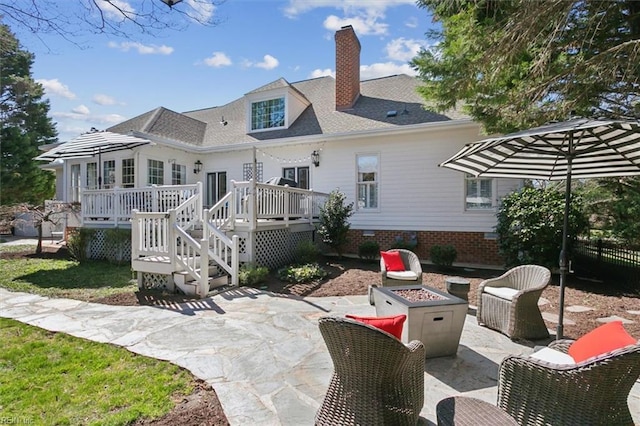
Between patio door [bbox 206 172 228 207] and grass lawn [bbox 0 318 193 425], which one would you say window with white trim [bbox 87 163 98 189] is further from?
grass lawn [bbox 0 318 193 425]

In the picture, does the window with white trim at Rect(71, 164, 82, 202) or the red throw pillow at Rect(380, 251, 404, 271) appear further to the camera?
the window with white trim at Rect(71, 164, 82, 202)

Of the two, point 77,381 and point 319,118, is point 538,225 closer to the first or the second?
point 319,118

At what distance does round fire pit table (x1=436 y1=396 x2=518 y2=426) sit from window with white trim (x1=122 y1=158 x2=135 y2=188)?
12477 millimetres

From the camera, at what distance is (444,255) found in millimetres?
9328

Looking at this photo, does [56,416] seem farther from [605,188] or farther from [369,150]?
[605,188]

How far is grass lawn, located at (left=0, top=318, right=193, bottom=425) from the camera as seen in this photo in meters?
2.69

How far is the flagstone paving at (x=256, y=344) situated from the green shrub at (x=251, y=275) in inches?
26.9

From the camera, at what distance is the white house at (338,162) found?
999 cm

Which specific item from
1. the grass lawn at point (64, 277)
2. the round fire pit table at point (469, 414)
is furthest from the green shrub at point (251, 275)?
the round fire pit table at point (469, 414)

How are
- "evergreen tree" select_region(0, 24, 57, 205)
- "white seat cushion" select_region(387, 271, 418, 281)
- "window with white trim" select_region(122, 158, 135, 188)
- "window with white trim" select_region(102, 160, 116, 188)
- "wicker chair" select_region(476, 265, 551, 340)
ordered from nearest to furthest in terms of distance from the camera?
"wicker chair" select_region(476, 265, 551, 340)
"white seat cushion" select_region(387, 271, 418, 281)
"window with white trim" select_region(122, 158, 135, 188)
"window with white trim" select_region(102, 160, 116, 188)
"evergreen tree" select_region(0, 24, 57, 205)

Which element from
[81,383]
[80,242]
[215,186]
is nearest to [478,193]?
[215,186]

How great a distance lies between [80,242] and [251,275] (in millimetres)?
6371

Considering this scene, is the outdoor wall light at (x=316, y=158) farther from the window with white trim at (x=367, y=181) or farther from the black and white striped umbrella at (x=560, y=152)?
the black and white striped umbrella at (x=560, y=152)

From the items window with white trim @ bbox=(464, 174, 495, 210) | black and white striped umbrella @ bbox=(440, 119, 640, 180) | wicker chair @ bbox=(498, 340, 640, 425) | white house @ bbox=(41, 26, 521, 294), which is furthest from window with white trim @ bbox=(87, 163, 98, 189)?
wicker chair @ bbox=(498, 340, 640, 425)
